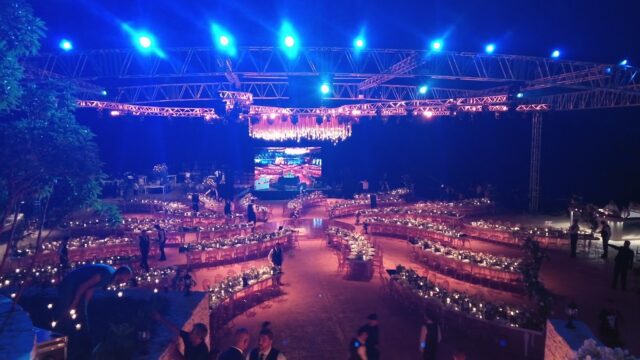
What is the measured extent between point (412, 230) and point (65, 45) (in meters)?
14.4

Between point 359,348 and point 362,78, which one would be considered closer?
point 359,348

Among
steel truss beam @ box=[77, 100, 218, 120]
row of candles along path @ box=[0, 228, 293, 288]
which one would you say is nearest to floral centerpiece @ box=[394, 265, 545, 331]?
row of candles along path @ box=[0, 228, 293, 288]

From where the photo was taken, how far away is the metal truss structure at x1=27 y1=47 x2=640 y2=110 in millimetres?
14477

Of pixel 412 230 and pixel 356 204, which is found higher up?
pixel 356 204

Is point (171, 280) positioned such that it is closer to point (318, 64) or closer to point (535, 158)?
point (318, 64)

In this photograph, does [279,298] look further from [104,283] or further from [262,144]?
[262,144]

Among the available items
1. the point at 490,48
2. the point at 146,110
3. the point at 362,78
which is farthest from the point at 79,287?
the point at 146,110

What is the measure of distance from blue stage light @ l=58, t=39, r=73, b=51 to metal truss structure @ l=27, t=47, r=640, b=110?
0.50 m


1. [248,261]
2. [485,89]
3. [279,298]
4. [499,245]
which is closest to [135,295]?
[279,298]

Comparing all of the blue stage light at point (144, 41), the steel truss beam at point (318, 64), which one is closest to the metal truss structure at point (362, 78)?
the steel truss beam at point (318, 64)

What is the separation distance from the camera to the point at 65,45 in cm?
1359

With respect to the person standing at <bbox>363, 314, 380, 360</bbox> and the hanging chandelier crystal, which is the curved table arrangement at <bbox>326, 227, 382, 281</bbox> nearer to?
the person standing at <bbox>363, 314, 380, 360</bbox>

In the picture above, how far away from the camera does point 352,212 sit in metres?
21.8

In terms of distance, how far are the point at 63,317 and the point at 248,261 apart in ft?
25.6
